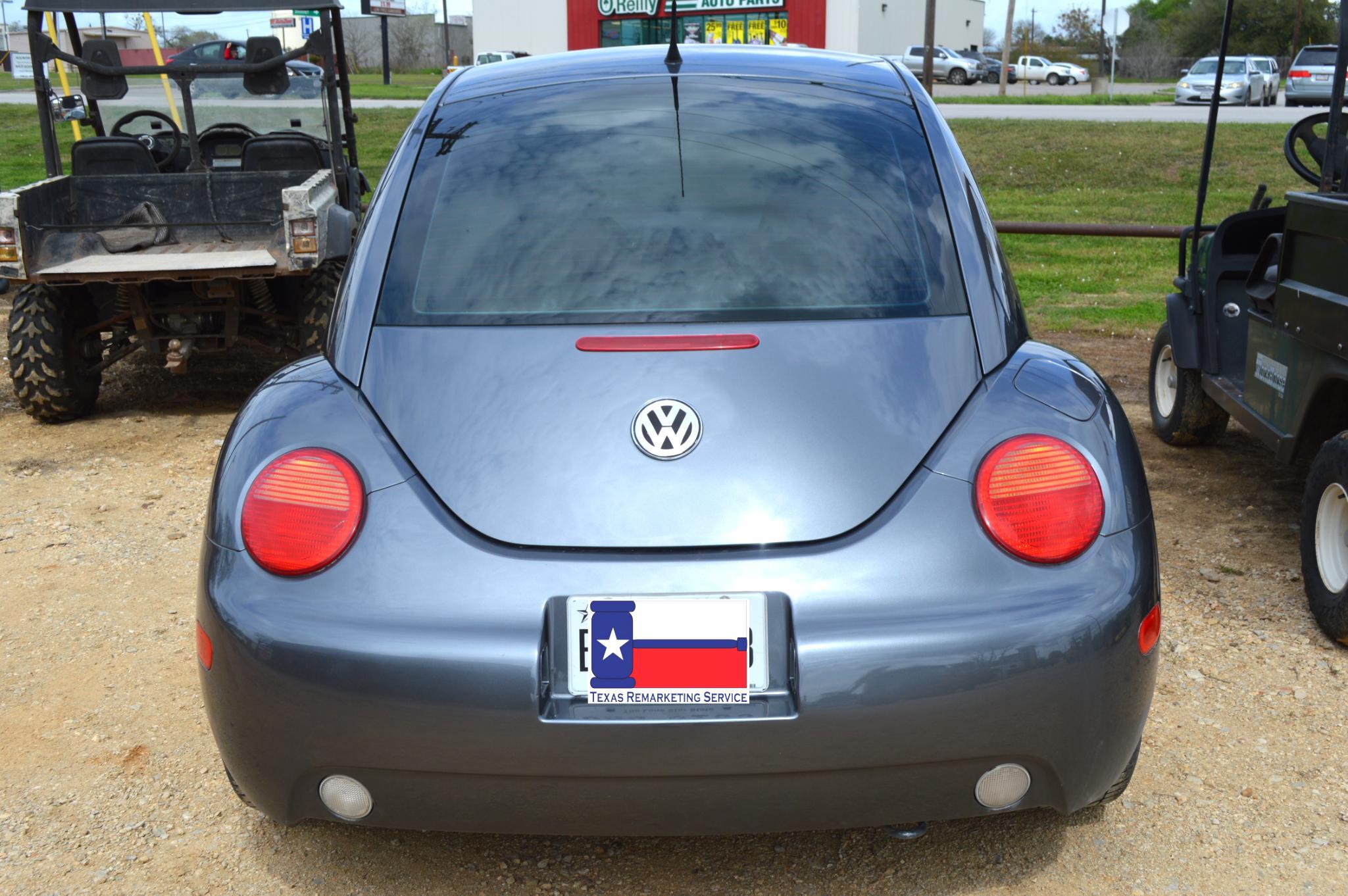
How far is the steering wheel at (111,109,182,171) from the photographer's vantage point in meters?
7.95

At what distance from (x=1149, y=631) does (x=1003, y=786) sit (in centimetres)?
37

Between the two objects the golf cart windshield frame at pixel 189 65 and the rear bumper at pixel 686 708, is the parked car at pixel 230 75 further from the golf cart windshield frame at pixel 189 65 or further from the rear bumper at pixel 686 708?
the rear bumper at pixel 686 708

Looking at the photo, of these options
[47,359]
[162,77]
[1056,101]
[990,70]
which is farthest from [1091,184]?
[990,70]

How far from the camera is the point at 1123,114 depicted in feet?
82.3

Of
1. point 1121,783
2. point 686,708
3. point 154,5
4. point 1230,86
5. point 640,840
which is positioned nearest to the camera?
point 686,708

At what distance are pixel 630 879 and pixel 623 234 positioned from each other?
1274 millimetres

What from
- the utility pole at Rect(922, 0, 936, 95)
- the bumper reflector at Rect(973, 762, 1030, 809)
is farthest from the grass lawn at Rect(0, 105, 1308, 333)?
the bumper reflector at Rect(973, 762, 1030, 809)

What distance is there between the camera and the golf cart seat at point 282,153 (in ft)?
25.7

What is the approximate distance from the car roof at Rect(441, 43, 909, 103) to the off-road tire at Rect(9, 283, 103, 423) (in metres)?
4.38

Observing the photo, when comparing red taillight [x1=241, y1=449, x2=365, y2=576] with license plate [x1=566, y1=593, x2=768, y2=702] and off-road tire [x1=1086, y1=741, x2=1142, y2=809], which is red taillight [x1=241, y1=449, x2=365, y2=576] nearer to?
license plate [x1=566, y1=593, x2=768, y2=702]

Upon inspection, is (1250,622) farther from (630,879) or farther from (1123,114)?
(1123,114)

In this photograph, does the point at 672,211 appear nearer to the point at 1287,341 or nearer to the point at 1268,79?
the point at 1287,341

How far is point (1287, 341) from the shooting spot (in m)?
4.16

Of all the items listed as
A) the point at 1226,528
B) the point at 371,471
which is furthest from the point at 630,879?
the point at 1226,528
